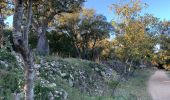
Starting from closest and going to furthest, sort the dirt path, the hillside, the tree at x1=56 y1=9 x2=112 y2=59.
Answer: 1. the hillside
2. the dirt path
3. the tree at x1=56 y1=9 x2=112 y2=59

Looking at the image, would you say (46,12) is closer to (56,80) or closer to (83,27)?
(56,80)

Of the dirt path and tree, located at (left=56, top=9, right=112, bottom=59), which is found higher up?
tree, located at (left=56, top=9, right=112, bottom=59)

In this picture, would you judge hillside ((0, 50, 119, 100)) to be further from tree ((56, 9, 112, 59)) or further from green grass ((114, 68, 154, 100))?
tree ((56, 9, 112, 59))

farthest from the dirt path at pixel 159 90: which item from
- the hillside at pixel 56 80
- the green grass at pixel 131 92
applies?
the hillside at pixel 56 80

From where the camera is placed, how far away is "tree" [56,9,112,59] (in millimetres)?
39219

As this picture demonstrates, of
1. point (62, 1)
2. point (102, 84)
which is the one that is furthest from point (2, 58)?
point (62, 1)

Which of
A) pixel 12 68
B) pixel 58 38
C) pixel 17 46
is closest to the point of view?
pixel 17 46

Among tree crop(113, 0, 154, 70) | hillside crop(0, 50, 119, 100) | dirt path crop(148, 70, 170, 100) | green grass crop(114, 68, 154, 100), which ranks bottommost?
dirt path crop(148, 70, 170, 100)

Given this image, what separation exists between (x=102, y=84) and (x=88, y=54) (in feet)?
76.6

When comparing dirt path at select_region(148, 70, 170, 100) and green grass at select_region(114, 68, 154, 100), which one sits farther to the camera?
dirt path at select_region(148, 70, 170, 100)

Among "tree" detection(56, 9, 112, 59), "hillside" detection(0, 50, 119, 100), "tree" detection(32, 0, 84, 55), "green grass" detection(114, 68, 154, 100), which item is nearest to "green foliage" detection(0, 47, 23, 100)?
"hillside" detection(0, 50, 119, 100)

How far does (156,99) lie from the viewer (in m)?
17.3

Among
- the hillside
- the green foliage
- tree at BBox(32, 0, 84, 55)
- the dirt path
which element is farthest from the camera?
tree at BBox(32, 0, 84, 55)

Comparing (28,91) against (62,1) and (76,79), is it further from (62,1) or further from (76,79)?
(62,1)
